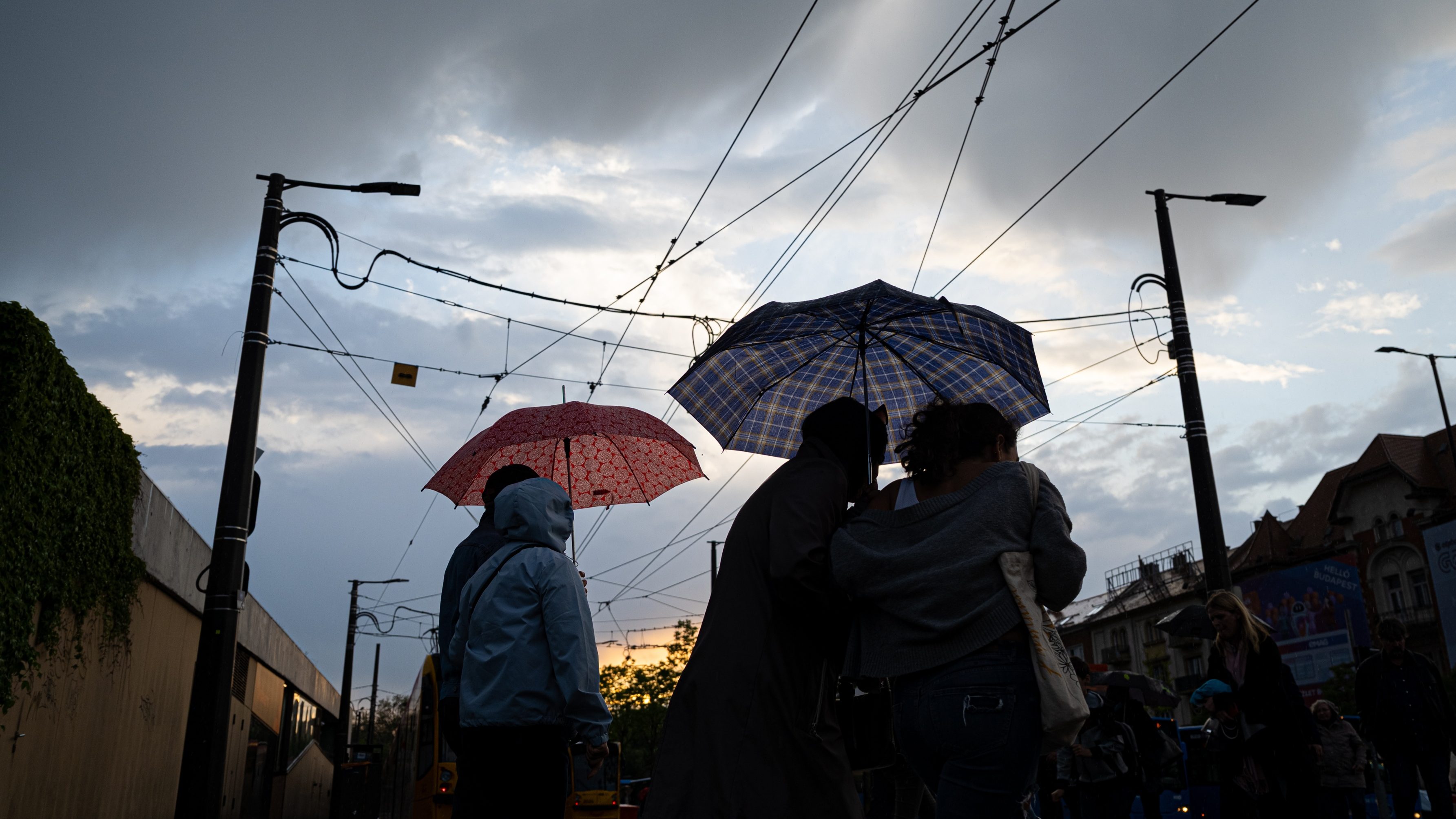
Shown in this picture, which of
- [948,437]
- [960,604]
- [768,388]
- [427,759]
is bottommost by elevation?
[427,759]

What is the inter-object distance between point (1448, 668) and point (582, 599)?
43.7 meters

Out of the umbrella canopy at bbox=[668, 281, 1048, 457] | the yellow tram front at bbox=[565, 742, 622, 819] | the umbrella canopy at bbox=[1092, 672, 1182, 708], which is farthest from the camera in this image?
the yellow tram front at bbox=[565, 742, 622, 819]

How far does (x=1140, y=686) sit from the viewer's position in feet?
33.9

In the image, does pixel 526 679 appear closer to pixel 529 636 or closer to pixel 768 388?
pixel 529 636

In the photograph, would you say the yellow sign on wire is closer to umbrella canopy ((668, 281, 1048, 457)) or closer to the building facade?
umbrella canopy ((668, 281, 1048, 457))

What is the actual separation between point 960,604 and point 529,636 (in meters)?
1.97

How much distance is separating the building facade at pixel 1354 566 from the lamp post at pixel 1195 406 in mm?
28630

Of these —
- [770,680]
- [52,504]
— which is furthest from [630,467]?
[770,680]

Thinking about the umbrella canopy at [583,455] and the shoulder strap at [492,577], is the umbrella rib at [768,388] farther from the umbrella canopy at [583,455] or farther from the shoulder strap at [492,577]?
the umbrella canopy at [583,455]

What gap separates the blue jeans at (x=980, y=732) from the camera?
2488mm

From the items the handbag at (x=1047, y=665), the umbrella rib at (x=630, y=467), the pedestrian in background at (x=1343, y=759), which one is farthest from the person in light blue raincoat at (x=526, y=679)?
the pedestrian in background at (x=1343, y=759)

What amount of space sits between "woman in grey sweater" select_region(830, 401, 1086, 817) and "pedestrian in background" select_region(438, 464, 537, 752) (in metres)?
1.98

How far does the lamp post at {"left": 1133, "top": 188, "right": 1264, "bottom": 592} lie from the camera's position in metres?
10.8

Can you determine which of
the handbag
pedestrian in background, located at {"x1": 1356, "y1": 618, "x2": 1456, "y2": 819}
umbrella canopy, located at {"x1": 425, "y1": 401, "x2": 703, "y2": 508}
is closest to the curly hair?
the handbag
